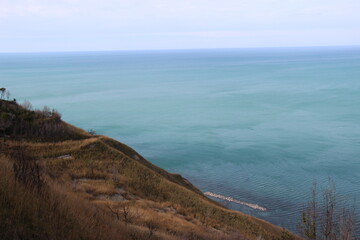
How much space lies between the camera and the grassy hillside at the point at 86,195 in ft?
22.9

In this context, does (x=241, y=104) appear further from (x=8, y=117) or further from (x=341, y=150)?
(x=8, y=117)

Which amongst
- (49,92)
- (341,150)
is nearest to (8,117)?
(341,150)

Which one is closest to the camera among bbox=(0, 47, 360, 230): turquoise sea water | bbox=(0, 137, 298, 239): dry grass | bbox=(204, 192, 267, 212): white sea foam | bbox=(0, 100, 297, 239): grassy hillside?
bbox=(0, 100, 297, 239): grassy hillside

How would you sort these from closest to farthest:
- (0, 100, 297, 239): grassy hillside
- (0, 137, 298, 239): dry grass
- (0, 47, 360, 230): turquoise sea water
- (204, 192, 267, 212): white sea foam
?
(0, 100, 297, 239): grassy hillside, (0, 137, 298, 239): dry grass, (204, 192, 267, 212): white sea foam, (0, 47, 360, 230): turquoise sea water

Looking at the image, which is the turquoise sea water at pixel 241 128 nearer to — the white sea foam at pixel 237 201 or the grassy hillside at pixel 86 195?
the white sea foam at pixel 237 201

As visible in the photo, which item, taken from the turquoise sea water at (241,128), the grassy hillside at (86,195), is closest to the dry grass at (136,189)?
the grassy hillside at (86,195)

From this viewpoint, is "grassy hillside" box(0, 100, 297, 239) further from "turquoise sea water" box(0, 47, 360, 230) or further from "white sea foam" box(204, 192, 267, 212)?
"turquoise sea water" box(0, 47, 360, 230)

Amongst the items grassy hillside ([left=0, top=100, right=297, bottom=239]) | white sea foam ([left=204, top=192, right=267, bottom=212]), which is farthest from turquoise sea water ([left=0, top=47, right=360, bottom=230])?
grassy hillside ([left=0, top=100, right=297, bottom=239])

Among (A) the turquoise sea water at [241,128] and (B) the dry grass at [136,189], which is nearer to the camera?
(B) the dry grass at [136,189]

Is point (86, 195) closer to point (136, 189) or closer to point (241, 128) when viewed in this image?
point (136, 189)

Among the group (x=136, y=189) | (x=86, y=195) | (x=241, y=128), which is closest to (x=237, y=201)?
(x=136, y=189)

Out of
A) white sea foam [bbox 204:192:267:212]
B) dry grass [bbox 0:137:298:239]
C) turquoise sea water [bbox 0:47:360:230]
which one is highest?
dry grass [bbox 0:137:298:239]

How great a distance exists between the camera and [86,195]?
53.9ft

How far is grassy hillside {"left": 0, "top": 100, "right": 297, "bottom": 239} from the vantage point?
22.9ft
